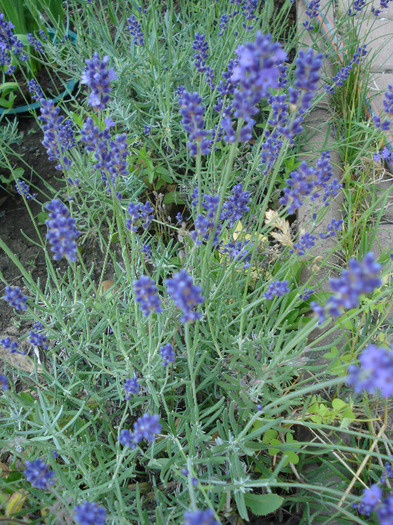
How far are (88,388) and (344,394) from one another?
3.71ft

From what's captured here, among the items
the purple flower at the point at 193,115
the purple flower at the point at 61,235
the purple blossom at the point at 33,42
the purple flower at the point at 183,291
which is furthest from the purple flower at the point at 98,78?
the purple blossom at the point at 33,42

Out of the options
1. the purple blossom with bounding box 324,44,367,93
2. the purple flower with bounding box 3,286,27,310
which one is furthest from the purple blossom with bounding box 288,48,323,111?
the purple blossom with bounding box 324,44,367,93

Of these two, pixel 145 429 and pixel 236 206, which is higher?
pixel 236 206

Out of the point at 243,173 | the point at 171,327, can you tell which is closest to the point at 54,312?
the point at 171,327

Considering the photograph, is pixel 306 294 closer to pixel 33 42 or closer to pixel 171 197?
pixel 171 197

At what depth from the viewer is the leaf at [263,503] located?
135 cm

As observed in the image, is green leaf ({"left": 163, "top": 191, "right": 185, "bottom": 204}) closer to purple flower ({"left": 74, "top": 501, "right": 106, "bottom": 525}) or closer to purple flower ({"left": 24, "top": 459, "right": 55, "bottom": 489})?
purple flower ({"left": 24, "top": 459, "right": 55, "bottom": 489})

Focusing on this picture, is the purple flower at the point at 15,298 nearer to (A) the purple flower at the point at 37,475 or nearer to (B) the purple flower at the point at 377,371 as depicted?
(A) the purple flower at the point at 37,475

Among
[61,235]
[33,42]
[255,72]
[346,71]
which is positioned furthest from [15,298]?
[346,71]

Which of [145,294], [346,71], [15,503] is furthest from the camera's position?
[346,71]

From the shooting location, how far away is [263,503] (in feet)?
4.54

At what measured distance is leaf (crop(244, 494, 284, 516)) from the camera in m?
1.35

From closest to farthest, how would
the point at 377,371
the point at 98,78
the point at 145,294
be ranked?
1. the point at 377,371
2. the point at 145,294
3. the point at 98,78

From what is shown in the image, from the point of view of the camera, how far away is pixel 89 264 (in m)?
2.66
